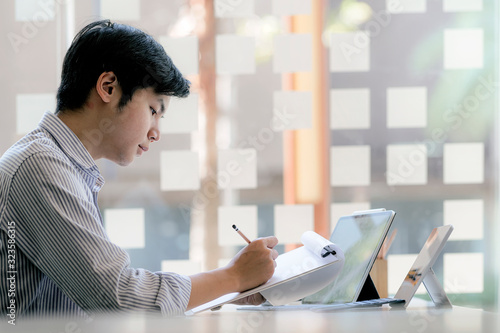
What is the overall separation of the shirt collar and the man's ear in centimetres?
11

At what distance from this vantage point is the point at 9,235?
42.8 inches

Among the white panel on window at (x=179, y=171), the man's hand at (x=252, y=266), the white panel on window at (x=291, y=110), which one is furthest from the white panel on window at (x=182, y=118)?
the man's hand at (x=252, y=266)

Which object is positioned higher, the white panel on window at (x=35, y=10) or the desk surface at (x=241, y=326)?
the white panel on window at (x=35, y=10)

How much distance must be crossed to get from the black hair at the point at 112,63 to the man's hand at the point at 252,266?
18.3 inches

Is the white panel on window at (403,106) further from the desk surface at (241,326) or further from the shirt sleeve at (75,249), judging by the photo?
the desk surface at (241,326)

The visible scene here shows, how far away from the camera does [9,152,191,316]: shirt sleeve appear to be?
39.4 inches

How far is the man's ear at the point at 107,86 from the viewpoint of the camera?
4.27 feet

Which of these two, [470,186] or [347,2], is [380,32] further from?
[470,186]

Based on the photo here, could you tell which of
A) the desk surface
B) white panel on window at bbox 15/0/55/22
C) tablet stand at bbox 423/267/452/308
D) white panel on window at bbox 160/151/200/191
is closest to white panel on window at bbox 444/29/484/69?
white panel on window at bbox 160/151/200/191

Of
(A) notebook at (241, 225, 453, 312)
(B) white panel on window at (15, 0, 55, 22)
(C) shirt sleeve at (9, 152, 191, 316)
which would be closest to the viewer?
(C) shirt sleeve at (9, 152, 191, 316)

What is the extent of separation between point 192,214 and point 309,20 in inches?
45.2

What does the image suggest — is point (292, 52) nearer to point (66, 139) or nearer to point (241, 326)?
point (66, 139)

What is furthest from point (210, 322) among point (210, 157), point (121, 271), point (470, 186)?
point (470, 186)

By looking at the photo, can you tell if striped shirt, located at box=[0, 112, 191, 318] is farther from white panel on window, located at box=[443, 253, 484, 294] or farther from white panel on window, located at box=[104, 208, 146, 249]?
white panel on window, located at box=[443, 253, 484, 294]
